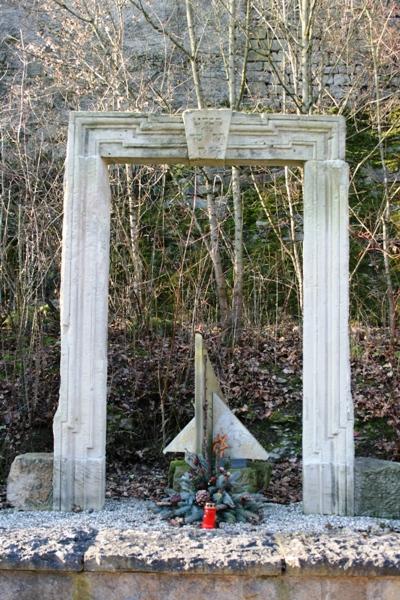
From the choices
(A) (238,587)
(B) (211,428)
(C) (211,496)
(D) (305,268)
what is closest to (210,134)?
(D) (305,268)

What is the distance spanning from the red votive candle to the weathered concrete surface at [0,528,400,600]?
0.80 metres

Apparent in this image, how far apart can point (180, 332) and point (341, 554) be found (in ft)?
14.0

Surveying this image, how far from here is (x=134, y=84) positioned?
959cm

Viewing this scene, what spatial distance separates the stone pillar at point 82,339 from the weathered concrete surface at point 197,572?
132 cm

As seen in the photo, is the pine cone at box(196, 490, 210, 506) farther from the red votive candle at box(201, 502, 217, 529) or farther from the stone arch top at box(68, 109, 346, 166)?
the stone arch top at box(68, 109, 346, 166)

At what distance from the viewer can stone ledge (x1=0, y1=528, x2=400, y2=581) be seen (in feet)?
11.0

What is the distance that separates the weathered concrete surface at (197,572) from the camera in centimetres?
337

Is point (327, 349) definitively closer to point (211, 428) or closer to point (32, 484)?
point (211, 428)

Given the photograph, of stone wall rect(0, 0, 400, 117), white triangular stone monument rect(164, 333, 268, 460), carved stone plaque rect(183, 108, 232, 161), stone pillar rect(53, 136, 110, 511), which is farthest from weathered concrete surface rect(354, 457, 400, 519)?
stone wall rect(0, 0, 400, 117)

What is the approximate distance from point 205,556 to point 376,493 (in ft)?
6.29

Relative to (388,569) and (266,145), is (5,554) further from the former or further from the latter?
(266,145)

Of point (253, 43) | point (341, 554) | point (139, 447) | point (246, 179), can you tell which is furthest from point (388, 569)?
point (253, 43)

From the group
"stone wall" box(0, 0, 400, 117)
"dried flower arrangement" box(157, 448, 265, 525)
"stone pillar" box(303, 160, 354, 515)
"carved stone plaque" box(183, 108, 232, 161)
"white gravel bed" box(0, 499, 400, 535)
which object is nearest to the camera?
"white gravel bed" box(0, 499, 400, 535)

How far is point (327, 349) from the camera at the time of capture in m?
4.87
